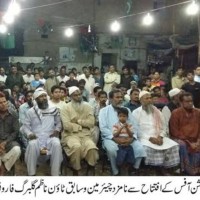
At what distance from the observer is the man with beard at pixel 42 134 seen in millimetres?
5277

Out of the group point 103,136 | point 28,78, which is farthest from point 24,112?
point 28,78

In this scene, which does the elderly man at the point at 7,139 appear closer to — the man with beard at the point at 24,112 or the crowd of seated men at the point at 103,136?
the crowd of seated men at the point at 103,136

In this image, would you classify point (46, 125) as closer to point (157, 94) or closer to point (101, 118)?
point (101, 118)

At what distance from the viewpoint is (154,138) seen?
5738mm

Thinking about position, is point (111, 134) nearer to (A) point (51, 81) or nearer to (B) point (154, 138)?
(B) point (154, 138)

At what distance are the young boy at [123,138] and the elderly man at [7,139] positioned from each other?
54.4 inches

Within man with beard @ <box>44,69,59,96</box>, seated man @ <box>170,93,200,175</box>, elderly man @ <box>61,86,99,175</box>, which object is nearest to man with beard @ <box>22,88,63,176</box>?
elderly man @ <box>61,86,99,175</box>

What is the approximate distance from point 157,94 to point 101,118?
1987 millimetres

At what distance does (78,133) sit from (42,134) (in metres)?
0.54

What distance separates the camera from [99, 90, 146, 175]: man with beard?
5.49 metres

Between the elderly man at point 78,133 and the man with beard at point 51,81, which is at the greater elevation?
the man with beard at point 51,81

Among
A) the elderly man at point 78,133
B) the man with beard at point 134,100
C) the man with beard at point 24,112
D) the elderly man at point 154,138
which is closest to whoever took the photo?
the elderly man at point 78,133

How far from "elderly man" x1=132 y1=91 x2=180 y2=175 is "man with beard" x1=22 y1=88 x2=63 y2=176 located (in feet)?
4.07

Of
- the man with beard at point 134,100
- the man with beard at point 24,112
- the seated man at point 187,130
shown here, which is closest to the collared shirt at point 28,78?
the man with beard at point 24,112
